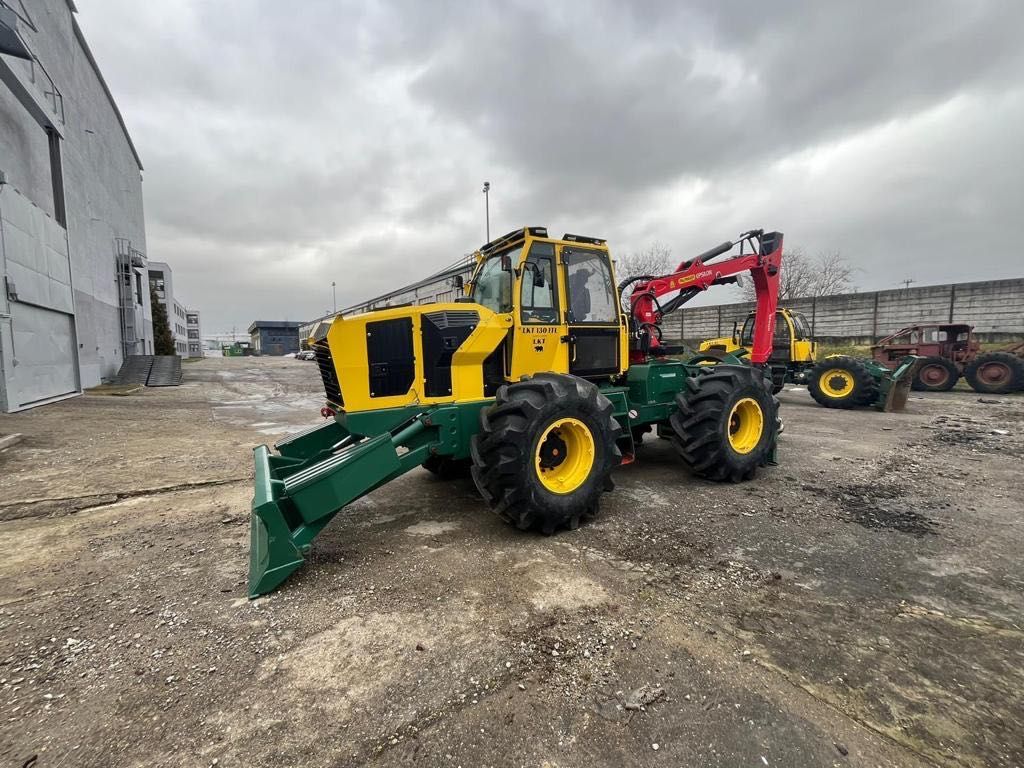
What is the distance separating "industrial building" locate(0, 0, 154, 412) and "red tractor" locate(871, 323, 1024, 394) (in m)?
22.1

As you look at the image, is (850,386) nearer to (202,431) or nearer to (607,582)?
(607,582)

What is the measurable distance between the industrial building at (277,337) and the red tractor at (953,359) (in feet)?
292

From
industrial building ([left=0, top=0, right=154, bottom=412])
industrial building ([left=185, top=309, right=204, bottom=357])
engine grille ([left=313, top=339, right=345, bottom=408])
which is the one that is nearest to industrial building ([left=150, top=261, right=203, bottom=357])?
industrial building ([left=185, top=309, right=204, bottom=357])

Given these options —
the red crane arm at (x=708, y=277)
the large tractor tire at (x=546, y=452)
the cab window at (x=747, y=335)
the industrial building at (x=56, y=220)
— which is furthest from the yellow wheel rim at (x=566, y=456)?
the industrial building at (x=56, y=220)

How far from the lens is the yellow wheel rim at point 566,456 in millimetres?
3877

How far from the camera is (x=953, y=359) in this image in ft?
43.0

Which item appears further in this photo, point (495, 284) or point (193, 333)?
point (193, 333)

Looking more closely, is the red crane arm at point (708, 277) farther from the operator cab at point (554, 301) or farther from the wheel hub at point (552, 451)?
the wheel hub at point (552, 451)

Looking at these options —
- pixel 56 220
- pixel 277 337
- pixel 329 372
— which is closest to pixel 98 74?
pixel 56 220

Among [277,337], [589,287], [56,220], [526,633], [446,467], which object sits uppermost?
[56,220]

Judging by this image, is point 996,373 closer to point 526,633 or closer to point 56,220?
point 526,633

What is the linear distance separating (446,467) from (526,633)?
9.67 feet

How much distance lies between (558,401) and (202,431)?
7860 mm

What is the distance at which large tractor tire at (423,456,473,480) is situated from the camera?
5215mm
